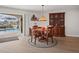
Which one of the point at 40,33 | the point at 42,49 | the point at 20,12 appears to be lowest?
the point at 42,49

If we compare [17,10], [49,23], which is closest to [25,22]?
[17,10]

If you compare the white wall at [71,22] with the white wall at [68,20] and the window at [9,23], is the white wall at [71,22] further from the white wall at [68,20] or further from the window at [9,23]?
the window at [9,23]

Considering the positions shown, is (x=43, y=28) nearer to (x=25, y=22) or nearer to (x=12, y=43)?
(x=25, y=22)

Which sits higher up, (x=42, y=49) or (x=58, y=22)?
(x=58, y=22)

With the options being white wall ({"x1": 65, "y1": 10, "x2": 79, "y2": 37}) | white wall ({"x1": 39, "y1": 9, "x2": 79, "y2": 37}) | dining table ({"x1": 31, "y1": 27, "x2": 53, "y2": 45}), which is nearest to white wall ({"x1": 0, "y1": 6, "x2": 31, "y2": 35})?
dining table ({"x1": 31, "y1": 27, "x2": 53, "y2": 45})

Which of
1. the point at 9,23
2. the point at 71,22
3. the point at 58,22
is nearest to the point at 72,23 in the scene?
the point at 71,22

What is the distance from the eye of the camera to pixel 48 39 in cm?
296

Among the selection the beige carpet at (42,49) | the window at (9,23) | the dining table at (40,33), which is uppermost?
the window at (9,23)

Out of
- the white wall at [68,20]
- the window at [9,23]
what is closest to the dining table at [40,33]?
the white wall at [68,20]

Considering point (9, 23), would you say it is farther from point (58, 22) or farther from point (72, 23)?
point (72, 23)

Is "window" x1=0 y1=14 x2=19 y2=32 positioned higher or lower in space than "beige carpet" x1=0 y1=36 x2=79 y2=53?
higher

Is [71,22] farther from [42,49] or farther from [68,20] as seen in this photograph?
[42,49]

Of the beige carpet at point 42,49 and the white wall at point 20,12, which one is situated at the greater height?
the white wall at point 20,12

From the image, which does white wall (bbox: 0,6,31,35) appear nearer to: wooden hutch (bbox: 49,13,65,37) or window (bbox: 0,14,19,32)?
window (bbox: 0,14,19,32)
